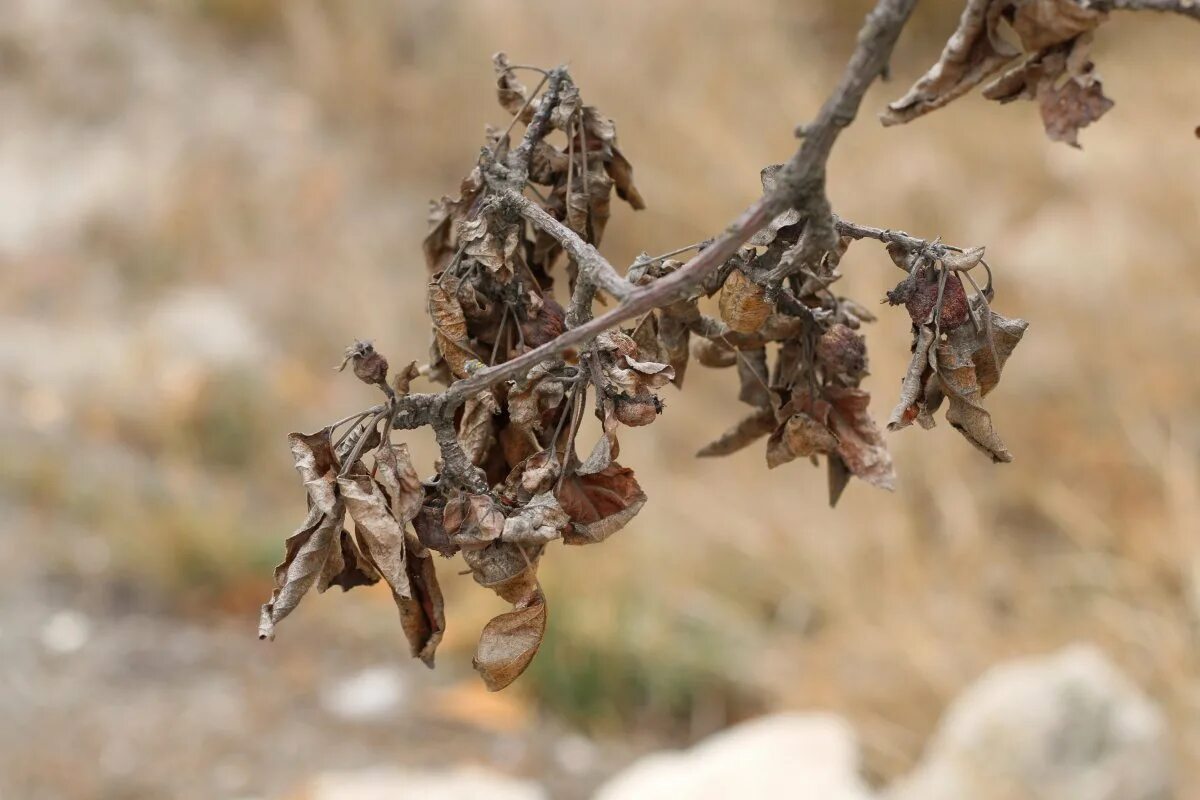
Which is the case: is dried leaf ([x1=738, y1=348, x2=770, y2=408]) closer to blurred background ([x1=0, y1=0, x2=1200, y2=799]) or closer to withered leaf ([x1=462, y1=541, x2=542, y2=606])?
withered leaf ([x1=462, y1=541, x2=542, y2=606])

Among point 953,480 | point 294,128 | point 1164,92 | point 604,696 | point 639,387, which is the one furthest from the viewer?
point 294,128

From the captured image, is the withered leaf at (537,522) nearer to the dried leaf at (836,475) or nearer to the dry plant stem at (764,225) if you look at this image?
the dry plant stem at (764,225)

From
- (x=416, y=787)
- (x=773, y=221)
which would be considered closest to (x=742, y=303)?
(x=773, y=221)

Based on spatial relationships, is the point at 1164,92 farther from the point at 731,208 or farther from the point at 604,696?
the point at 604,696

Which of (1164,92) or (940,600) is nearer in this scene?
(940,600)

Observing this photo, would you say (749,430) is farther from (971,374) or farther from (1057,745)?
(1057,745)

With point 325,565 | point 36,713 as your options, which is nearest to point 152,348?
point 36,713
